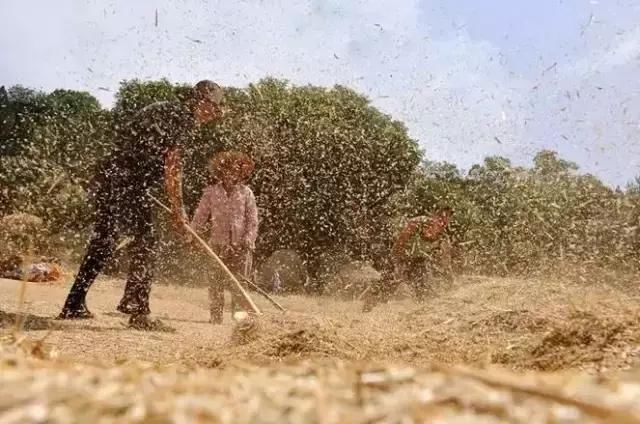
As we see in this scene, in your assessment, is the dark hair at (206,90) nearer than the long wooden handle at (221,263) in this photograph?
Yes

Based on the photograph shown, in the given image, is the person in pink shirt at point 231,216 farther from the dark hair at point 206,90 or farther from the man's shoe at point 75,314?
the man's shoe at point 75,314

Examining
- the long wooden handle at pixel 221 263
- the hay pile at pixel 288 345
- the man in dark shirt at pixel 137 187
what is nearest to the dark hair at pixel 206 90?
the man in dark shirt at pixel 137 187

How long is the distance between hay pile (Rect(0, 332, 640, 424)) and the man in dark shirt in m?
5.04

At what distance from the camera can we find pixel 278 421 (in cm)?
116

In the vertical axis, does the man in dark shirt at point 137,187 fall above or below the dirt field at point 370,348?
above

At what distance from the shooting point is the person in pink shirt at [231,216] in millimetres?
7547

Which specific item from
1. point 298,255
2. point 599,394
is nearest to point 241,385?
point 599,394

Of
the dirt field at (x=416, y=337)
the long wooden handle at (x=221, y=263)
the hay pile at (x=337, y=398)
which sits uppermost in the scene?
the long wooden handle at (x=221, y=263)

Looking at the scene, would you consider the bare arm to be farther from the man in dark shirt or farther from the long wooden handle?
the long wooden handle

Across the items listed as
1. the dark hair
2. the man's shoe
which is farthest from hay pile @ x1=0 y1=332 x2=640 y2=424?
the dark hair

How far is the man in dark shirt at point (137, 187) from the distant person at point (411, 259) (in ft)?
11.8

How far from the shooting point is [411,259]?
33.1 feet

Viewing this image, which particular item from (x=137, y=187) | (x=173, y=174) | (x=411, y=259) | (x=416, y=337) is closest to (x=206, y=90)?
(x=173, y=174)

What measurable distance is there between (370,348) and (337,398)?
351cm
